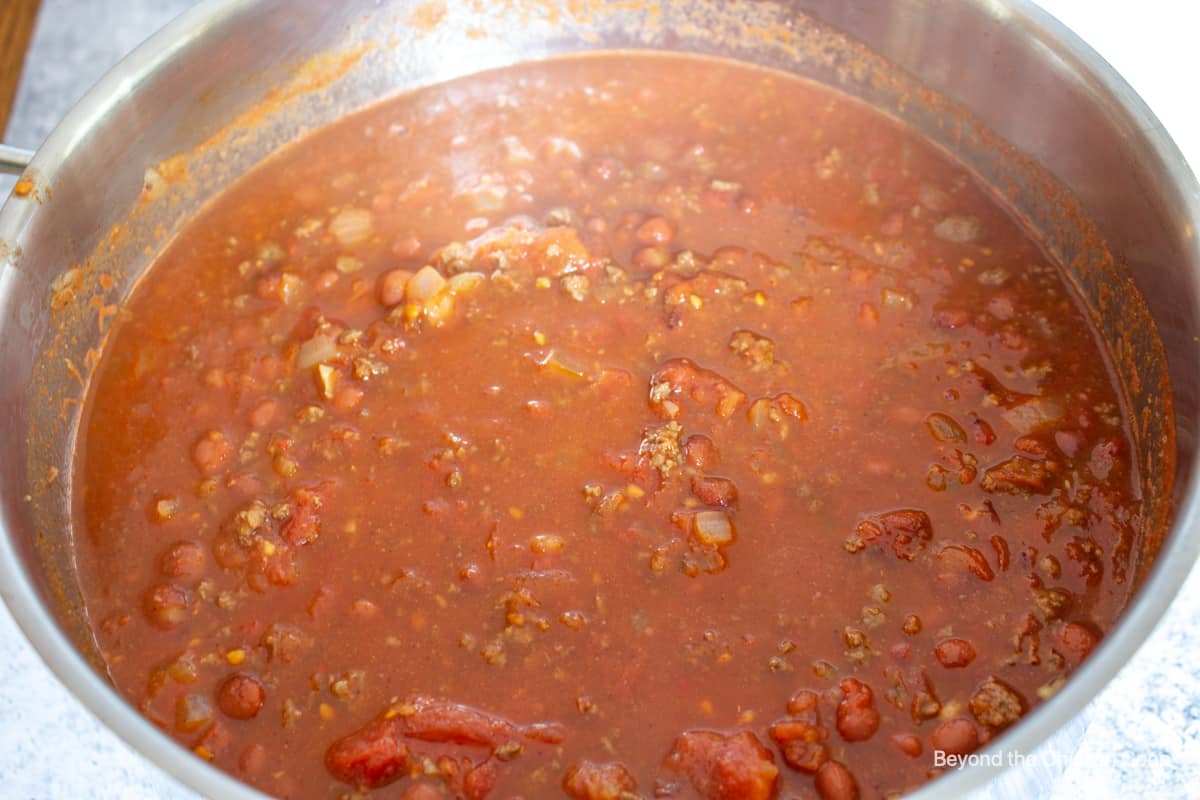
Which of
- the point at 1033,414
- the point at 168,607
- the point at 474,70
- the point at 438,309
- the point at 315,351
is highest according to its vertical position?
the point at 1033,414

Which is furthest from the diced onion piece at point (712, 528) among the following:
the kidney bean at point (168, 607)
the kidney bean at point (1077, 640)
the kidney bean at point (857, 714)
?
the kidney bean at point (168, 607)

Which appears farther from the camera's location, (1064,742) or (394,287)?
(394,287)

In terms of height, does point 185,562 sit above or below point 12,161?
below

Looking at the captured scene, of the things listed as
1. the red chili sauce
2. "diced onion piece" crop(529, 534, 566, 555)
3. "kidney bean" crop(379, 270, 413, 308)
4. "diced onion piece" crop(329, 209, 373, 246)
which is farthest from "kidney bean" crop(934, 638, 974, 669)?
"diced onion piece" crop(329, 209, 373, 246)

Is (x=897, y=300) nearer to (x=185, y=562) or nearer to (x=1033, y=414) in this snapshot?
(x=1033, y=414)

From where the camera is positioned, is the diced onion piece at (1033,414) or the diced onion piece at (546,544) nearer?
the diced onion piece at (546,544)

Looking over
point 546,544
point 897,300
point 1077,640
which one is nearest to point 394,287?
point 546,544

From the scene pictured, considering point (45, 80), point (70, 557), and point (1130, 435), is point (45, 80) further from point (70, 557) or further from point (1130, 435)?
point (1130, 435)

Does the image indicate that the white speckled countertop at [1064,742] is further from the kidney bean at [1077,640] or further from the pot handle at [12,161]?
the pot handle at [12,161]
